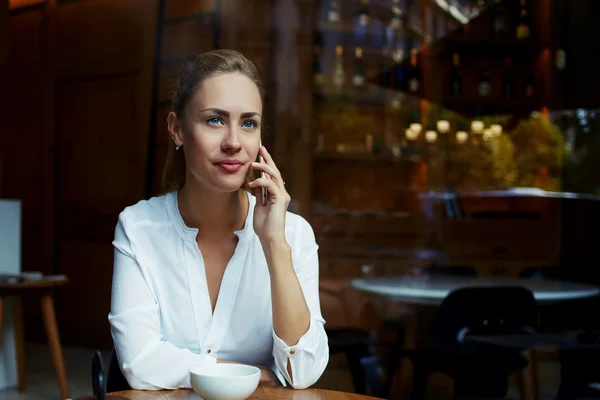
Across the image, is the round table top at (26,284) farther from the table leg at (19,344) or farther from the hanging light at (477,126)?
the hanging light at (477,126)

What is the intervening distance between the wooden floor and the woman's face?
2.51 metres

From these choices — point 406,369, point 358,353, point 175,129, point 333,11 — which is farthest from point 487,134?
point 175,129

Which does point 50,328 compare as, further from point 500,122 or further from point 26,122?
point 500,122

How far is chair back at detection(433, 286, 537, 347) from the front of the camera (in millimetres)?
2746

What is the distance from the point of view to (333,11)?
461cm

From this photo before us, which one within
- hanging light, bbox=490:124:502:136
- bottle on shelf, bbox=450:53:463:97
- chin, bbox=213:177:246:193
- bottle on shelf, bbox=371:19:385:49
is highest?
bottle on shelf, bbox=371:19:385:49

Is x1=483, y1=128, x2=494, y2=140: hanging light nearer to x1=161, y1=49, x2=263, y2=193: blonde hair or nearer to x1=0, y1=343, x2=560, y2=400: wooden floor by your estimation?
x1=0, y1=343, x2=560, y2=400: wooden floor

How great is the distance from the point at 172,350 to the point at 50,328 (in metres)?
2.45

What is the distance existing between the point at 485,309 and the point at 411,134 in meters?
2.08

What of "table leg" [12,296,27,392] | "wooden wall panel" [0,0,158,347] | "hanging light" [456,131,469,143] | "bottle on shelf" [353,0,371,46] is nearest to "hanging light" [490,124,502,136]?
"hanging light" [456,131,469,143]

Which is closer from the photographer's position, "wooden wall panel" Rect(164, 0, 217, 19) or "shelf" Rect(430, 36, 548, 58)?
"wooden wall panel" Rect(164, 0, 217, 19)

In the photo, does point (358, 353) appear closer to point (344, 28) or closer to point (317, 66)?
point (317, 66)

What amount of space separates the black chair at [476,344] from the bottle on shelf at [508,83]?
1.95 m

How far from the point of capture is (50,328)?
11.5 ft
